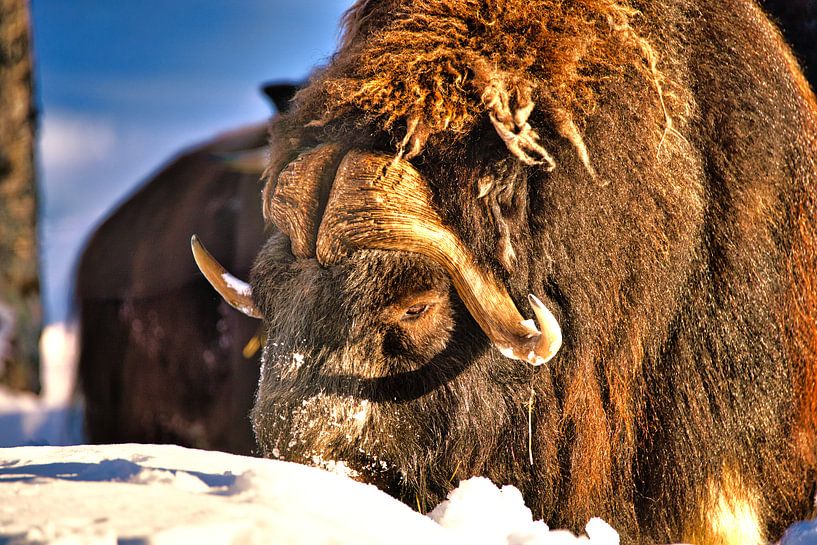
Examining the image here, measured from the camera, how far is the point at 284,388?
226 cm

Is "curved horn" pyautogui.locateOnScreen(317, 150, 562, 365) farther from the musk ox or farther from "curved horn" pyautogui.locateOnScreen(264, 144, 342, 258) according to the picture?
the musk ox

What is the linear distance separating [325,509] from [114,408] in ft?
14.0

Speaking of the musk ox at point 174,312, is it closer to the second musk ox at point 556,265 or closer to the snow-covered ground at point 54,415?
the snow-covered ground at point 54,415

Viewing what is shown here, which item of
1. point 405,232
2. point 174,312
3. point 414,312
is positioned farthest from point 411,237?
point 174,312

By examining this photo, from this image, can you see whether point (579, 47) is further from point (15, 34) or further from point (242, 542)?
point (15, 34)

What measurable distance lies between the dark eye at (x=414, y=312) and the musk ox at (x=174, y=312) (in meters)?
1.78

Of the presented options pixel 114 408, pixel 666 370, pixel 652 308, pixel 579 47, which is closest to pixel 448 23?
pixel 579 47

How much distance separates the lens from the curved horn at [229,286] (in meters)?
2.77

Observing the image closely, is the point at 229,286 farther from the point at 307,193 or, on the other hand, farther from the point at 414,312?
the point at 414,312

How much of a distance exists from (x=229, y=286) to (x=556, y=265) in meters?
1.12

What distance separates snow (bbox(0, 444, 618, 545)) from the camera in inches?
51.0

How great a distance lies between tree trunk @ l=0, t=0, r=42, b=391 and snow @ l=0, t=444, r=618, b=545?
66.1 inches

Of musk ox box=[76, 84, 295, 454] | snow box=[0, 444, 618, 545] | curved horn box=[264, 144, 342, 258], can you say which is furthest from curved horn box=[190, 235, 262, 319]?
musk ox box=[76, 84, 295, 454]

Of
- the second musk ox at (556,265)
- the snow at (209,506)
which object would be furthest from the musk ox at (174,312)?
the snow at (209,506)
